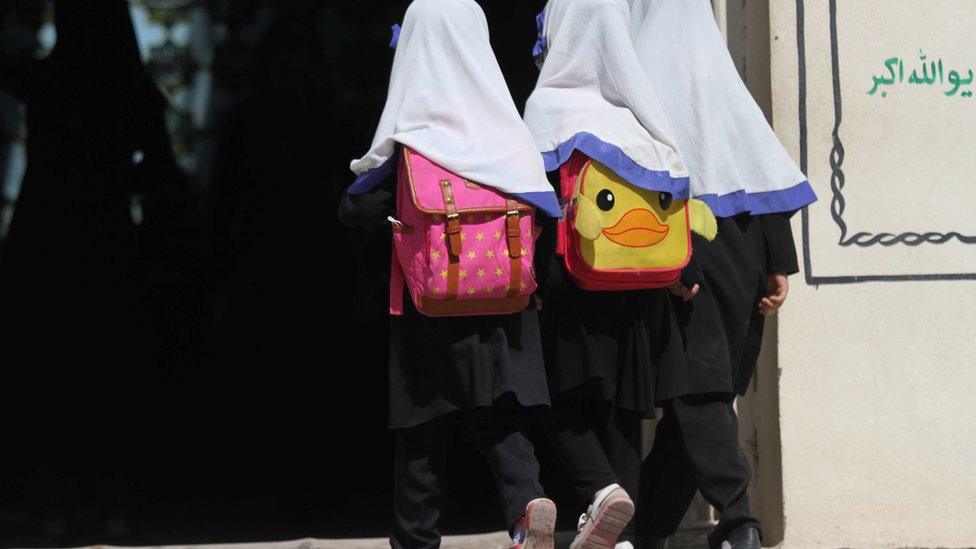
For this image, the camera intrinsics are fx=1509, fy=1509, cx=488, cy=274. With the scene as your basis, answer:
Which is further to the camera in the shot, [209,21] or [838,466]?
[209,21]

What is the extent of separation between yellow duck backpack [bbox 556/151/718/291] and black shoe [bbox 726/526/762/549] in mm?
672

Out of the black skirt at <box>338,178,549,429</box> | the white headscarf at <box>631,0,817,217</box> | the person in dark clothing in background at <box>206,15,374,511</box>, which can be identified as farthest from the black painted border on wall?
the person in dark clothing in background at <box>206,15,374,511</box>

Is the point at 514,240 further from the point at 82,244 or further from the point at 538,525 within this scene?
the point at 82,244

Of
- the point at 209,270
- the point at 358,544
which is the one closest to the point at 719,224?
the point at 358,544

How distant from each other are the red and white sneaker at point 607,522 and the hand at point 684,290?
0.53 meters

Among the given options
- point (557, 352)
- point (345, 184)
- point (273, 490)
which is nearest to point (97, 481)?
point (273, 490)

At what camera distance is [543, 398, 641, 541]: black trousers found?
373 cm

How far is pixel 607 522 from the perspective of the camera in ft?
11.8

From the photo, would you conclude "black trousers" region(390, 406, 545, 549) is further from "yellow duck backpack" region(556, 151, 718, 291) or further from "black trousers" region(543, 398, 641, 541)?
"yellow duck backpack" region(556, 151, 718, 291)

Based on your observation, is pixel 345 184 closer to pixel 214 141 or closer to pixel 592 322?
pixel 214 141

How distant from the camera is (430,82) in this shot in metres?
3.62

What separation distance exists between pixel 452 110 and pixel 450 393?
68 centimetres

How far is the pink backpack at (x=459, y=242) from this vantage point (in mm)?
3486

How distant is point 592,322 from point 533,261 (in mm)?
222
